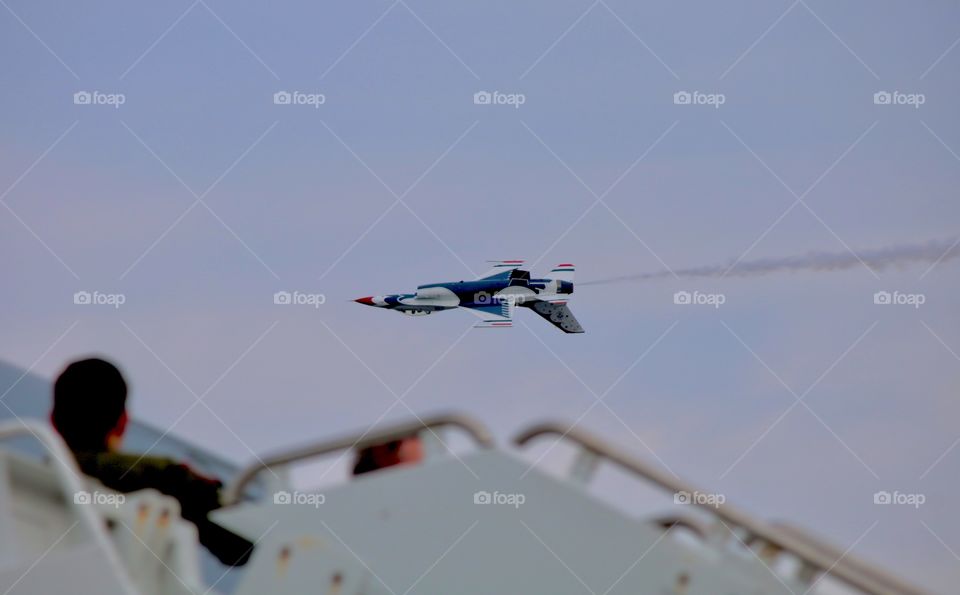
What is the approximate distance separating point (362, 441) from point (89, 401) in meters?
0.63

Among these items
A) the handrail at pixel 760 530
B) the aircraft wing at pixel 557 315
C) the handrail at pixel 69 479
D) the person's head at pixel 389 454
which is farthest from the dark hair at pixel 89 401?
the aircraft wing at pixel 557 315

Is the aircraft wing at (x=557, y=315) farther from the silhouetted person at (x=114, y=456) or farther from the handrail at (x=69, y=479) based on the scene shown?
the handrail at (x=69, y=479)

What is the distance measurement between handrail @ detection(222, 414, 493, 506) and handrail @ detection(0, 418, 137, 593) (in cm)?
31

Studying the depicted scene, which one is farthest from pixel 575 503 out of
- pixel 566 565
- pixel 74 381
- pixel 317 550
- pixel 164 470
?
pixel 74 381

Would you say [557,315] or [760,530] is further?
[557,315]

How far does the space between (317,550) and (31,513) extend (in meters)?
0.64

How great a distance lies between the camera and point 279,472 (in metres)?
2.99

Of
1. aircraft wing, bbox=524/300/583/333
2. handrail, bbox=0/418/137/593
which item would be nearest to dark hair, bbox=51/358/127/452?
handrail, bbox=0/418/137/593

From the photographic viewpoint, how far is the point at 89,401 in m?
2.92

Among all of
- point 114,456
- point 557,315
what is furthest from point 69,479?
point 557,315

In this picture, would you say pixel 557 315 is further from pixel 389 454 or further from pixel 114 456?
pixel 114 456

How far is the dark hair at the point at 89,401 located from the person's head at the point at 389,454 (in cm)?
55

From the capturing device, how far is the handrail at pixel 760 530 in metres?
2.73

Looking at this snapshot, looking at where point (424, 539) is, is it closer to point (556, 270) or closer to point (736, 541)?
point (736, 541)
